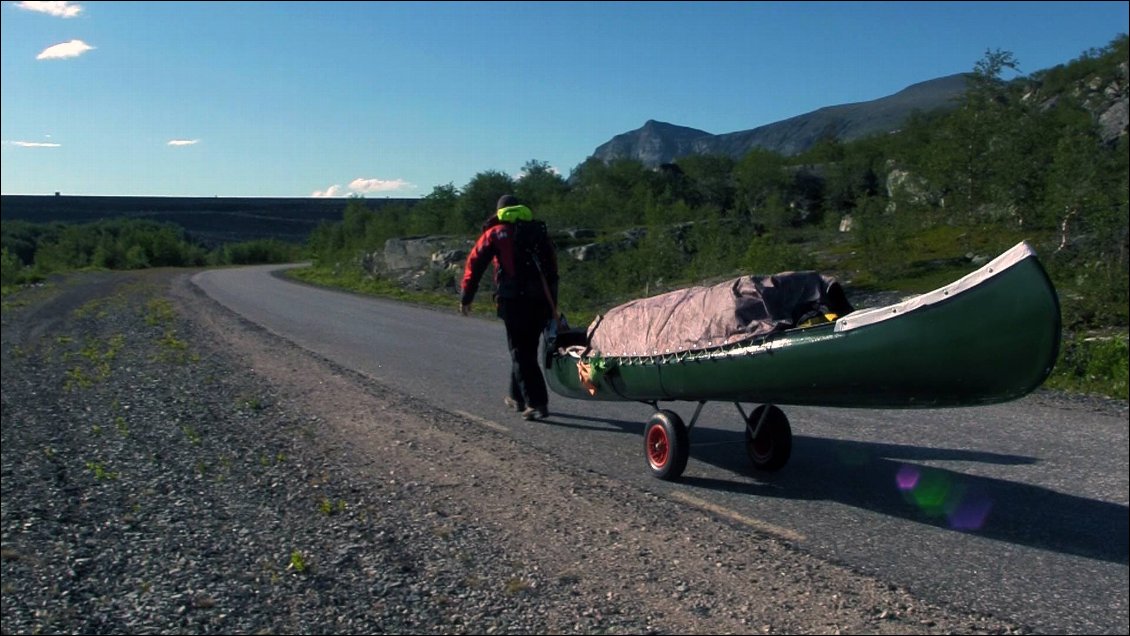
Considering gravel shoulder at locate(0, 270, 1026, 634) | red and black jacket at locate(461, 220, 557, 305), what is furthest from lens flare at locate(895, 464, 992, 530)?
A: red and black jacket at locate(461, 220, 557, 305)

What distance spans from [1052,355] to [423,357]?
10.6m

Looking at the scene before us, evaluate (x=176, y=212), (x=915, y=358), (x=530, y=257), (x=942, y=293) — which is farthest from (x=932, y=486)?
(x=176, y=212)

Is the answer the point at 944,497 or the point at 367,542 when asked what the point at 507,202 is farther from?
the point at 944,497

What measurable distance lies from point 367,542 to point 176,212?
11116cm

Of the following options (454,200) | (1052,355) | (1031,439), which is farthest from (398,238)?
(1052,355)

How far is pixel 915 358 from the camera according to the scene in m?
4.20

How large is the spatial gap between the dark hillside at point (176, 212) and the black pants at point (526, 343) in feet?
217

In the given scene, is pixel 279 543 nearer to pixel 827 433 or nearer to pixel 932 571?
pixel 932 571

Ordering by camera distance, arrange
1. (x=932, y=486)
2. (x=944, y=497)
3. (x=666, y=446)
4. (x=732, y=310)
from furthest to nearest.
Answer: (x=666, y=446), (x=932, y=486), (x=944, y=497), (x=732, y=310)

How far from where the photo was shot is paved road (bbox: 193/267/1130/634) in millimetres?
4816

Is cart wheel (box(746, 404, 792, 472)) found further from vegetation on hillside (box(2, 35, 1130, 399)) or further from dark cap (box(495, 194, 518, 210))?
dark cap (box(495, 194, 518, 210))

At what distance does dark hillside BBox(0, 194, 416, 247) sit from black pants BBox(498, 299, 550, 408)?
66.2 meters

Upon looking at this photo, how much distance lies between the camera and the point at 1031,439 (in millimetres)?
7777

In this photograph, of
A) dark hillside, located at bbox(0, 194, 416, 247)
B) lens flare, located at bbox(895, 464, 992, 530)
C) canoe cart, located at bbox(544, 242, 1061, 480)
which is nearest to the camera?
canoe cart, located at bbox(544, 242, 1061, 480)
